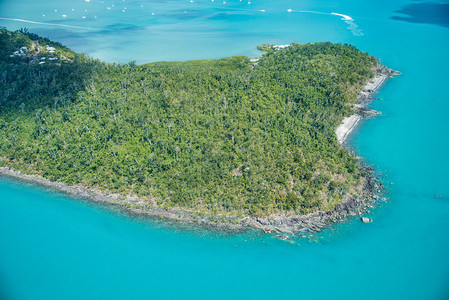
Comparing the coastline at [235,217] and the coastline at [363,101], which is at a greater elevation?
the coastline at [363,101]

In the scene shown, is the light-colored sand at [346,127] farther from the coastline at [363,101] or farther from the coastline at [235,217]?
the coastline at [235,217]

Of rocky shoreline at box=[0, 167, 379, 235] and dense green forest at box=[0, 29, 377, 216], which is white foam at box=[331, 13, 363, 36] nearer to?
dense green forest at box=[0, 29, 377, 216]

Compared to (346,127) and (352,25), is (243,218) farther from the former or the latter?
(352,25)

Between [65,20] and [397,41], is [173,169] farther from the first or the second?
[65,20]

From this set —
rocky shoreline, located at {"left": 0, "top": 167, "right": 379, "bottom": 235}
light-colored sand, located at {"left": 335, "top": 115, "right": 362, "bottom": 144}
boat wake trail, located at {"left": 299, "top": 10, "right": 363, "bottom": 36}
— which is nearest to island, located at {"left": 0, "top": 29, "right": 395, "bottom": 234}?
rocky shoreline, located at {"left": 0, "top": 167, "right": 379, "bottom": 235}

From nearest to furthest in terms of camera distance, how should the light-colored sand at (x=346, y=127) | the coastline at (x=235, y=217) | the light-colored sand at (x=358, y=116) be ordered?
the coastline at (x=235, y=217) < the light-colored sand at (x=346, y=127) < the light-colored sand at (x=358, y=116)

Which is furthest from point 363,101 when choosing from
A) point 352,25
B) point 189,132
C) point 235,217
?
point 352,25

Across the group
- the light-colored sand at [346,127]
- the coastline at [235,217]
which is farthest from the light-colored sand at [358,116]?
the coastline at [235,217]
